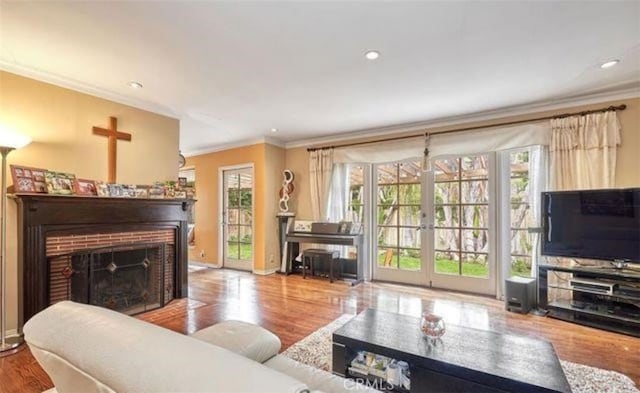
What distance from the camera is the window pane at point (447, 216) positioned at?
429 cm

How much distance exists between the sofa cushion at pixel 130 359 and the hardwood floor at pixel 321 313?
171 cm

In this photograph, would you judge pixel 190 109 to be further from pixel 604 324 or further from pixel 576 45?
pixel 604 324

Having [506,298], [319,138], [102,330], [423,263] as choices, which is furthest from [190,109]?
[506,298]

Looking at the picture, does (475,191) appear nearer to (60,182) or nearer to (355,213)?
(355,213)

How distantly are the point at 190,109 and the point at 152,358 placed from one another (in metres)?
3.70

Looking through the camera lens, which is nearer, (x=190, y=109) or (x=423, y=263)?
(x=190, y=109)

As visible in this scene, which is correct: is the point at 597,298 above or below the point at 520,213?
below

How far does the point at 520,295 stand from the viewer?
3354 millimetres

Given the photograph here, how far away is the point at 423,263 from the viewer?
4500 millimetres

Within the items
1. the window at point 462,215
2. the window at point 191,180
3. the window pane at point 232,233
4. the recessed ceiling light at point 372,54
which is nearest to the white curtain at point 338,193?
the window at point 462,215

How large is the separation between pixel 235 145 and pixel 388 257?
339cm

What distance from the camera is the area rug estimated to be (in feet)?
6.40

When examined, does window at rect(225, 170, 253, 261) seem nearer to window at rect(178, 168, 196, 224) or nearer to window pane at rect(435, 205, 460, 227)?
window at rect(178, 168, 196, 224)

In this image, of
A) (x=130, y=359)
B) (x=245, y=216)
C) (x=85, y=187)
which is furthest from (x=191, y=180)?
(x=130, y=359)
